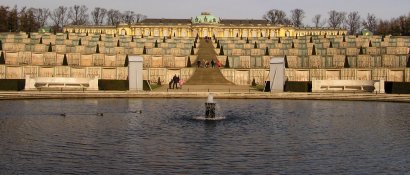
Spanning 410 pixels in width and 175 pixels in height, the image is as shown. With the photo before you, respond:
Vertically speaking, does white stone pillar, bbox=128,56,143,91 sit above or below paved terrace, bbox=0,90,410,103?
above

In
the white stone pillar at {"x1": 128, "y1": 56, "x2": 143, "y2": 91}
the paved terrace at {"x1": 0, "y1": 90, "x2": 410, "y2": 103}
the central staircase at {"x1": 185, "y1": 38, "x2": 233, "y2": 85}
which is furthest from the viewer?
the central staircase at {"x1": 185, "y1": 38, "x2": 233, "y2": 85}

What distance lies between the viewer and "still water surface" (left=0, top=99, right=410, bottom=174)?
1861cm

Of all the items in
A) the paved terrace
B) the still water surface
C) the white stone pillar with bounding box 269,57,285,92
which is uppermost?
the white stone pillar with bounding box 269,57,285,92

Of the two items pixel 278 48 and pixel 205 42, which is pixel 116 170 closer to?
pixel 278 48

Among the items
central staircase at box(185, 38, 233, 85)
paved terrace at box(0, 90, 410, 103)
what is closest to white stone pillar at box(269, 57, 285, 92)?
paved terrace at box(0, 90, 410, 103)

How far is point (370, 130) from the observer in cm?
2672

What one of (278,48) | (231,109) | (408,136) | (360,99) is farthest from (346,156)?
(278,48)

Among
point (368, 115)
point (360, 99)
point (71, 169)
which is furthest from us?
point (360, 99)

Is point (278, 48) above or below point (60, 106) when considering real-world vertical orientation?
above

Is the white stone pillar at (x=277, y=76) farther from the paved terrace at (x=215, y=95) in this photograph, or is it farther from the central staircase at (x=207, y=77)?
the central staircase at (x=207, y=77)

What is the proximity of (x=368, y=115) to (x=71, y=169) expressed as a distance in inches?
815

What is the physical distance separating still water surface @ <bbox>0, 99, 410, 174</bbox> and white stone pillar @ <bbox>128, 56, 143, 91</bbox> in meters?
17.6

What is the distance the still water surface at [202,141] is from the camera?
18609 millimetres

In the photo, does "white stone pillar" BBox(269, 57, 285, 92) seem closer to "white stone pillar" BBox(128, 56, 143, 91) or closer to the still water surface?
"white stone pillar" BBox(128, 56, 143, 91)
